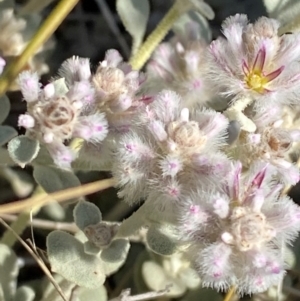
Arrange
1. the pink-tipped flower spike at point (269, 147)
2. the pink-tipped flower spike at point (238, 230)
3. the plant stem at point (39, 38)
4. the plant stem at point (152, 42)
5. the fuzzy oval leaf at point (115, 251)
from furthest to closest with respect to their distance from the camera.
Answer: the plant stem at point (152, 42), the plant stem at point (39, 38), the fuzzy oval leaf at point (115, 251), the pink-tipped flower spike at point (269, 147), the pink-tipped flower spike at point (238, 230)

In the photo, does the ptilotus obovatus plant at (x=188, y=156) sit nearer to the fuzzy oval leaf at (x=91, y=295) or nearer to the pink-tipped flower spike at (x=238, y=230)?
the pink-tipped flower spike at (x=238, y=230)

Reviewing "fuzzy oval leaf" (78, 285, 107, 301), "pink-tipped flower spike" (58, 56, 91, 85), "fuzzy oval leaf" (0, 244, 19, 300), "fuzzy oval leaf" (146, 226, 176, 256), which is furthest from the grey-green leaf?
"pink-tipped flower spike" (58, 56, 91, 85)

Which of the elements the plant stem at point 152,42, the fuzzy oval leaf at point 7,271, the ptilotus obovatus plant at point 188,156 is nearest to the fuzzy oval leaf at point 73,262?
the ptilotus obovatus plant at point 188,156

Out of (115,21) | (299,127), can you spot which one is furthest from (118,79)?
(115,21)

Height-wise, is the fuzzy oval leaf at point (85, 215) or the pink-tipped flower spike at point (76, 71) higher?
the pink-tipped flower spike at point (76, 71)

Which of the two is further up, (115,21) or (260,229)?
(260,229)

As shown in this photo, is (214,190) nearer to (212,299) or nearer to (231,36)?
(231,36)
